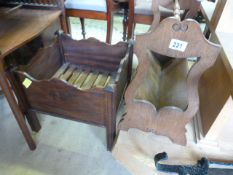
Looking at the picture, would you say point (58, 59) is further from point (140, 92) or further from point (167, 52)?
point (167, 52)

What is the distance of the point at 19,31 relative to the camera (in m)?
1.03

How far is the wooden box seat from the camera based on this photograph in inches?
34.0

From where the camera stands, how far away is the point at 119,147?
0.97 m

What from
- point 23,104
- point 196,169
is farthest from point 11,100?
point 196,169

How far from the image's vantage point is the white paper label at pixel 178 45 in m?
0.58

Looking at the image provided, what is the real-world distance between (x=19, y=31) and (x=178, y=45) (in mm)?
859

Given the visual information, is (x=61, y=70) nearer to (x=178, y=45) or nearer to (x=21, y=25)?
(x=21, y=25)

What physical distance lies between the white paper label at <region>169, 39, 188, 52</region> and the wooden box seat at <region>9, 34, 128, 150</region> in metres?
0.30

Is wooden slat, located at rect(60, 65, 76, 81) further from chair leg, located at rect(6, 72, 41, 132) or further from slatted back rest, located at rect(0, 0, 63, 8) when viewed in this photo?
slatted back rest, located at rect(0, 0, 63, 8)

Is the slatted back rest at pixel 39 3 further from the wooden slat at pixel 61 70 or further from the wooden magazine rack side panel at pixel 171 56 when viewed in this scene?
the wooden magazine rack side panel at pixel 171 56

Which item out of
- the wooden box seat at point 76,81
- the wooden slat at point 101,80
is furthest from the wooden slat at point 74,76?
the wooden slat at point 101,80

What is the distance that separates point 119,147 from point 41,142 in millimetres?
482

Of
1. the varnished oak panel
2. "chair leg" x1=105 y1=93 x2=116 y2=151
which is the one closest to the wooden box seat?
"chair leg" x1=105 y1=93 x2=116 y2=151

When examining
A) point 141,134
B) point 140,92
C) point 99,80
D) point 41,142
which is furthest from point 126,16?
point 41,142
